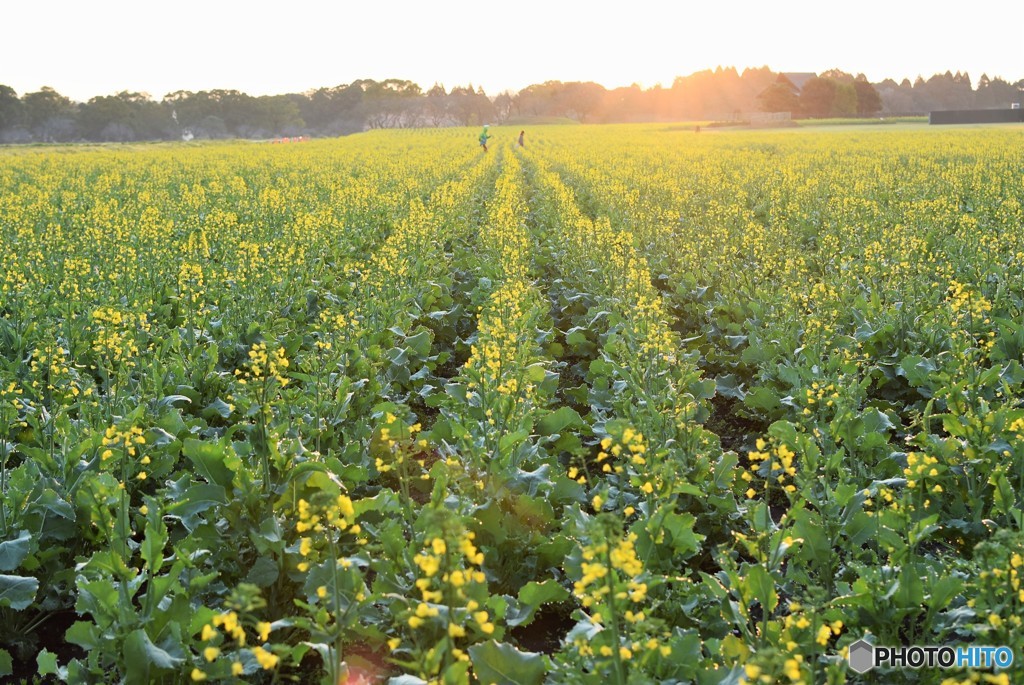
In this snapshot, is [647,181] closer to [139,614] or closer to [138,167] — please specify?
[138,167]

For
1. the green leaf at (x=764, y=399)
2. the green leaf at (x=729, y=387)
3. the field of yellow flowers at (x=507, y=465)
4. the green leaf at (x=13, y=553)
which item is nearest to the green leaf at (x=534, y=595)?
the field of yellow flowers at (x=507, y=465)

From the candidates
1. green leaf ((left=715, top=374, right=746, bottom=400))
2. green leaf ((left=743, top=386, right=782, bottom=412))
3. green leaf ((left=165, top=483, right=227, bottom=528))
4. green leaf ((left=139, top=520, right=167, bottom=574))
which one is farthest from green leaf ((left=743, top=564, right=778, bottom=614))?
green leaf ((left=715, top=374, right=746, bottom=400))

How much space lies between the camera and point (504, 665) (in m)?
3.93

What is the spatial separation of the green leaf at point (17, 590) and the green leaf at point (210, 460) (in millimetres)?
1016

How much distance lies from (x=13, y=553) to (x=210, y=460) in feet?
3.78

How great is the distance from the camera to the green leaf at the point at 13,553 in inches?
192

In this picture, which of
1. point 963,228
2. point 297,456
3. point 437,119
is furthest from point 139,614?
point 437,119

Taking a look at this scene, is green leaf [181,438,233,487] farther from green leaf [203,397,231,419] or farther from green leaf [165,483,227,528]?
green leaf [203,397,231,419]

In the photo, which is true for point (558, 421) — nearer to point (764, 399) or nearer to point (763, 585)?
point (764, 399)

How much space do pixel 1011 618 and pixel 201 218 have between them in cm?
1893

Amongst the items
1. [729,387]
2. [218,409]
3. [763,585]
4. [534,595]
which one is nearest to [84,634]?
[534,595]

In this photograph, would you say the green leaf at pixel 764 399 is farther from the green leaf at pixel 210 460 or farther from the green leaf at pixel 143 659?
the green leaf at pixel 143 659

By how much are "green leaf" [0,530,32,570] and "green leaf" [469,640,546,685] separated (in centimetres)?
273

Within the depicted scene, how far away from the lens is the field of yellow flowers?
3908 millimetres
